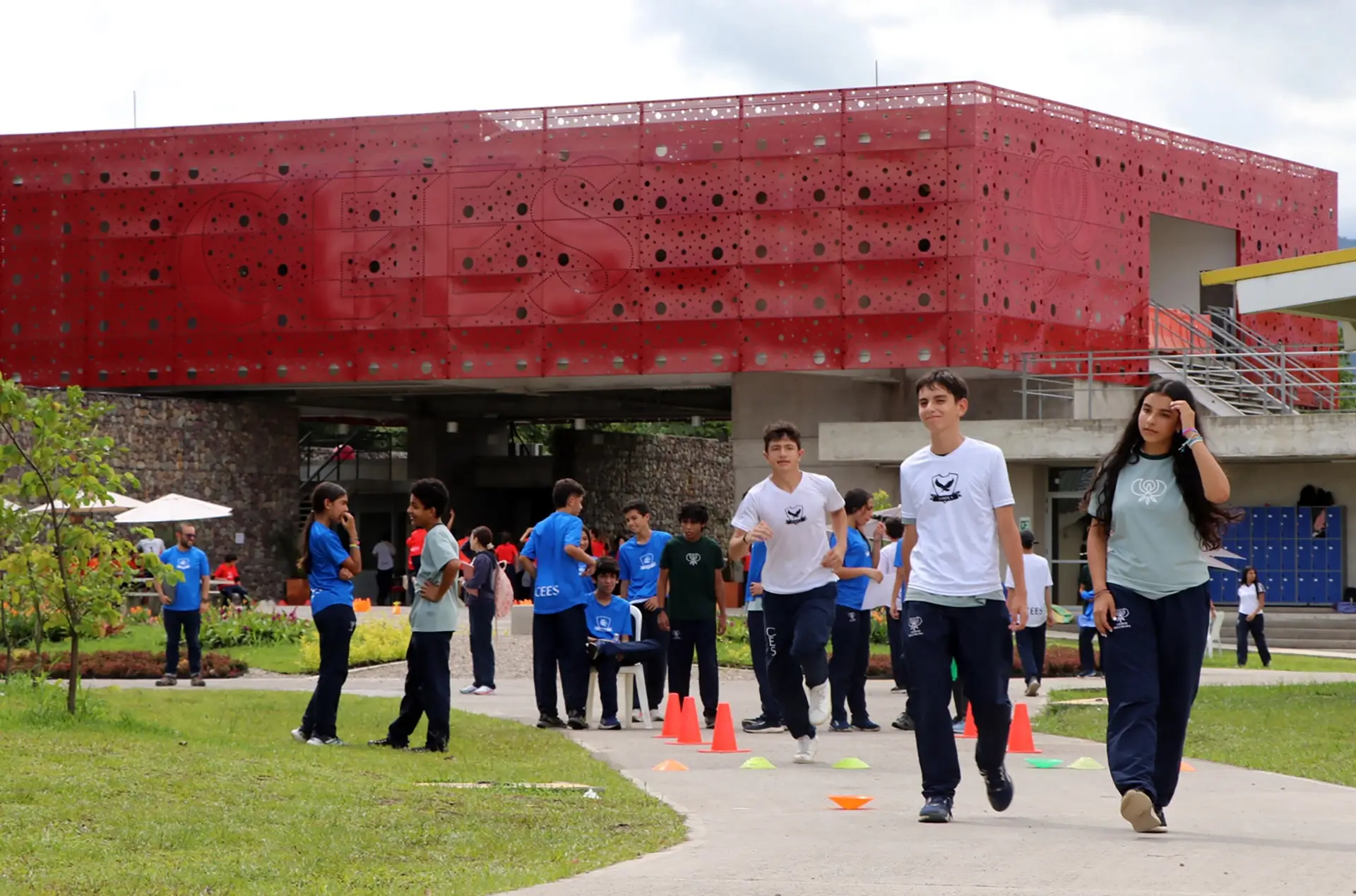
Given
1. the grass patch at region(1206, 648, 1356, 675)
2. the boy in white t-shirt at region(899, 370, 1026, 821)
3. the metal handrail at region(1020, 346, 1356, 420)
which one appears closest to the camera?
the boy in white t-shirt at region(899, 370, 1026, 821)

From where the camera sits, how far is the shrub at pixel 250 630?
25328 mm

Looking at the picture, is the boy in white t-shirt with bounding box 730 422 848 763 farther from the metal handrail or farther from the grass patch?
the metal handrail

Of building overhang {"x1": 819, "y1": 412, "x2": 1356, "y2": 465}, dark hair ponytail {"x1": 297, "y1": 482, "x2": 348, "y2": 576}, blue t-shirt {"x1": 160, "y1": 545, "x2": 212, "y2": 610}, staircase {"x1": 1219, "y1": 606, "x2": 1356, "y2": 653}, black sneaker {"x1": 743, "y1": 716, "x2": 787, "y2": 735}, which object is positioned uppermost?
building overhang {"x1": 819, "y1": 412, "x2": 1356, "y2": 465}

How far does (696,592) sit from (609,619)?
758 mm

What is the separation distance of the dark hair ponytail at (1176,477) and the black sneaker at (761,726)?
19.9 feet

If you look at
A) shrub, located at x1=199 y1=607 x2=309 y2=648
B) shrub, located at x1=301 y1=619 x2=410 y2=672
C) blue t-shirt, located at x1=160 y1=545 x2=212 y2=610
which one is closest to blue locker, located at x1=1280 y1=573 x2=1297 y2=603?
shrub, located at x1=199 y1=607 x2=309 y2=648

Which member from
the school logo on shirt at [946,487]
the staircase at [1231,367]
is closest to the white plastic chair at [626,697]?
the school logo on shirt at [946,487]

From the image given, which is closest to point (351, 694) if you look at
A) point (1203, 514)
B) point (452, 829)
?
point (452, 829)

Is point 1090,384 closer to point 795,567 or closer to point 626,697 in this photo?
point 626,697

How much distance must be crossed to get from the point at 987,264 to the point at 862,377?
4204mm

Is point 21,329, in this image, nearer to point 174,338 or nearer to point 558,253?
point 174,338

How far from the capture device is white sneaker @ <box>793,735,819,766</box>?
1086cm

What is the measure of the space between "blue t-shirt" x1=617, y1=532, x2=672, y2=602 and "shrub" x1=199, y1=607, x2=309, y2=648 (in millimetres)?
11243

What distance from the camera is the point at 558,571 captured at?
1366cm
